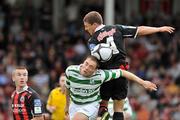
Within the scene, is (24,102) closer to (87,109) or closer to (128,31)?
(87,109)

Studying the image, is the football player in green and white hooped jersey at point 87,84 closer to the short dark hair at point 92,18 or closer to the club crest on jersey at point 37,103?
the club crest on jersey at point 37,103

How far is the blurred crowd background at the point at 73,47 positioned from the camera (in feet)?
64.8

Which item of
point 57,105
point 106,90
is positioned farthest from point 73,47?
point 106,90

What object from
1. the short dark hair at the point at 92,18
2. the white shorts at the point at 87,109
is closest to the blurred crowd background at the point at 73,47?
the white shorts at the point at 87,109

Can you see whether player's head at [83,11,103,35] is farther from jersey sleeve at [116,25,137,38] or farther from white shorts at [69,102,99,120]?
white shorts at [69,102,99,120]

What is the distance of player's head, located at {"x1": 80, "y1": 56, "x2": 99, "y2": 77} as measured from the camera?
34.6 feet

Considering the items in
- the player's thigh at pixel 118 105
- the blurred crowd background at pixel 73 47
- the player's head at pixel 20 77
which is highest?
the player's head at pixel 20 77

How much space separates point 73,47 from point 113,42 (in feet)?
38.1

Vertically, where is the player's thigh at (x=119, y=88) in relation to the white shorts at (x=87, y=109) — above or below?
above

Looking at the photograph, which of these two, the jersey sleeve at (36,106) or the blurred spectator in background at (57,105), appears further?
the blurred spectator in background at (57,105)

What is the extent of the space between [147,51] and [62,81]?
912 centimetres

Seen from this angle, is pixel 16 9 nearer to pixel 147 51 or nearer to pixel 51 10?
pixel 51 10

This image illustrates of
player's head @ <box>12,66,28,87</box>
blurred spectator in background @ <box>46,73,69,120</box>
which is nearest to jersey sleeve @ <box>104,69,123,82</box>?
player's head @ <box>12,66,28,87</box>

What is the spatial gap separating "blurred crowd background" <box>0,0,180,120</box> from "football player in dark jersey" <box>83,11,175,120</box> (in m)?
7.12
